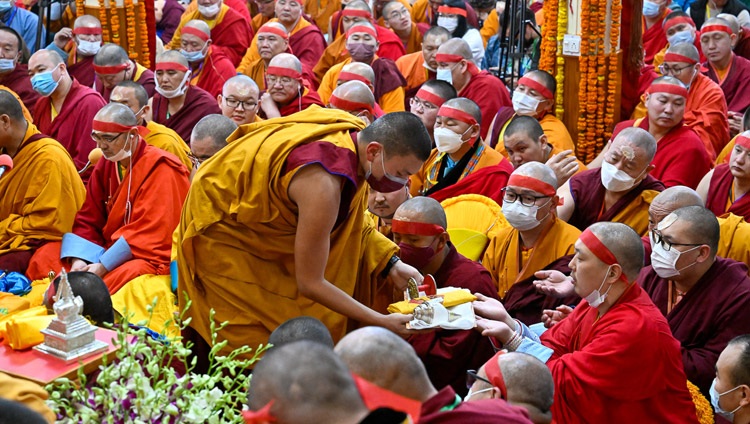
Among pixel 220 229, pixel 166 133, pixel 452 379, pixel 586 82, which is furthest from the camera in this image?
pixel 586 82

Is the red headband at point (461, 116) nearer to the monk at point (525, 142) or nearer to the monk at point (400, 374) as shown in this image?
the monk at point (525, 142)

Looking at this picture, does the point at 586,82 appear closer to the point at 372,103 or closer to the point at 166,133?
the point at 372,103

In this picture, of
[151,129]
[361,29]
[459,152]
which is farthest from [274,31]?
[459,152]

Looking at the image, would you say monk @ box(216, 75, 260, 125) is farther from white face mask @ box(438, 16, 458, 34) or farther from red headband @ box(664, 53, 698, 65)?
white face mask @ box(438, 16, 458, 34)

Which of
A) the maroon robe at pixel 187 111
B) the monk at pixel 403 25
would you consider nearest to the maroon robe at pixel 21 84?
the maroon robe at pixel 187 111

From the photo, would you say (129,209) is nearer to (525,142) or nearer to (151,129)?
(151,129)

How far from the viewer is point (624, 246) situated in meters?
4.37

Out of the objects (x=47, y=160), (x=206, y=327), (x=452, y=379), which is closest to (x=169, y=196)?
(x=47, y=160)

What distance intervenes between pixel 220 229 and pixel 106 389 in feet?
5.86

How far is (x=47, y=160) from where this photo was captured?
6355mm

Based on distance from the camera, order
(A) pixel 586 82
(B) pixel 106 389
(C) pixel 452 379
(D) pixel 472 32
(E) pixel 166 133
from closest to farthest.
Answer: (B) pixel 106 389 → (C) pixel 452 379 → (E) pixel 166 133 → (A) pixel 586 82 → (D) pixel 472 32

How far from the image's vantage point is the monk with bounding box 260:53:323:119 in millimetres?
8281

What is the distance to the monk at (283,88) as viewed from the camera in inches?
326

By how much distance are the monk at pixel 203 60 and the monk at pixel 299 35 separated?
108 cm
